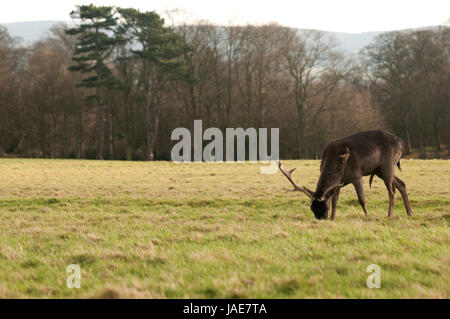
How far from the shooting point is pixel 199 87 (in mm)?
45750

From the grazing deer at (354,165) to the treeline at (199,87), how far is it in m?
32.9

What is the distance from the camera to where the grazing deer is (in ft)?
31.2

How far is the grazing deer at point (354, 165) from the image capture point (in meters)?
9.51

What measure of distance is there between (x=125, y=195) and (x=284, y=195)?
5301mm

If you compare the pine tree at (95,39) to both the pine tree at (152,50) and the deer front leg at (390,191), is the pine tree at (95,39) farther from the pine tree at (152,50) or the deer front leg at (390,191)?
the deer front leg at (390,191)

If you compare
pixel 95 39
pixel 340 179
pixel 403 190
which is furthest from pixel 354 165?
pixel 95 39

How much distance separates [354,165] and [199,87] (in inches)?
1461

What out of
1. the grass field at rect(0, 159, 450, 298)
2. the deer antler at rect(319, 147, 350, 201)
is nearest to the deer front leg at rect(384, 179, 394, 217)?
the grass field at rect(0, 159, 450, 298)

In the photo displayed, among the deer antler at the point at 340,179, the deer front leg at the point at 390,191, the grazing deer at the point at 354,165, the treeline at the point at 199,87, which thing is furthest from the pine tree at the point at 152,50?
the deer antler at the point at 340,179

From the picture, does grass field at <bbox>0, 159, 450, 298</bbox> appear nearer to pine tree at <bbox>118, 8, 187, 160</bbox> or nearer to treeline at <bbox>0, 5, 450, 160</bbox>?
pine tree at <bbox>118, 8, 187, 160</bbox>

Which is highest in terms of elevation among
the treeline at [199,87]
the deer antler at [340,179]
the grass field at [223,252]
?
the treeline at [199,87]

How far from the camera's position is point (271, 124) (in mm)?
47250

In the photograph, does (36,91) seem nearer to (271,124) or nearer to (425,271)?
(271,124)

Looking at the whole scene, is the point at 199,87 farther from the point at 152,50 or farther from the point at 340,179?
the point at 340,179
